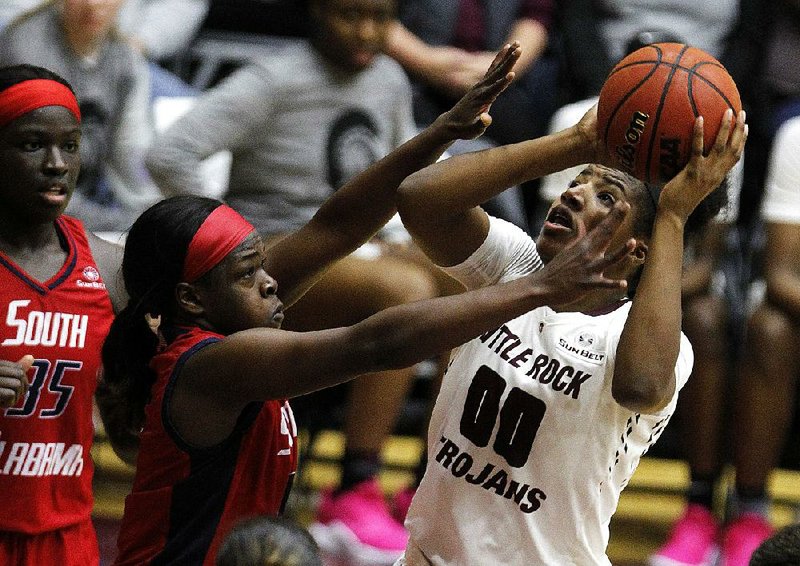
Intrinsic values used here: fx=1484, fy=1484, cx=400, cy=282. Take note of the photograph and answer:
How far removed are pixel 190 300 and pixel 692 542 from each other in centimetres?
296

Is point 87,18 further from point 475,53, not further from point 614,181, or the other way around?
point 614,181

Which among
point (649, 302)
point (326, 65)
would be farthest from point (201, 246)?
point (326, 65)

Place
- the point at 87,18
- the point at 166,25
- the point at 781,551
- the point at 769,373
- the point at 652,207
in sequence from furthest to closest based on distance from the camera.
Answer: the point at 166,25 → the point at 87,18 → the point at 769,373 → the point at 652,207 → the point at 781,551

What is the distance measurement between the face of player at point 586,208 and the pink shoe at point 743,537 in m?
2.44

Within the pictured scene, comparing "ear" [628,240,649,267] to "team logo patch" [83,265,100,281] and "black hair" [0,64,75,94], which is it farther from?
"black hair" [0,64,75,94]

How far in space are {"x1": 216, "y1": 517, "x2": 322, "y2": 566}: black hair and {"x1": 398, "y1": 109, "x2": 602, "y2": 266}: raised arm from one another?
908mm

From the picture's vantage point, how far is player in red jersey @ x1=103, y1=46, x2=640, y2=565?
2793 mm

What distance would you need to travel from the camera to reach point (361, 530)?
→ 530 centimetres

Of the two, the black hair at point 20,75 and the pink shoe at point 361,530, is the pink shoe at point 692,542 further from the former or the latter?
the black hair at point 20,75

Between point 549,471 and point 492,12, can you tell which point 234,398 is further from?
point 492,12

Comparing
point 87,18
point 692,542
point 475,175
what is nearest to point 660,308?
point 475,175

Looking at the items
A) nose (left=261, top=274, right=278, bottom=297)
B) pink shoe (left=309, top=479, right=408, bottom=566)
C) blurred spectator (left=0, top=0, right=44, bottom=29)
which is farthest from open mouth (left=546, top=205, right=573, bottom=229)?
blurred spectator (left=0, top=0, right=44, bottom=29)

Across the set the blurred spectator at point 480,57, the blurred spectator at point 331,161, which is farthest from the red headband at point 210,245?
the blurred spectator at point 480,57

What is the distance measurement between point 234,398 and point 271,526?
15.6 inches
